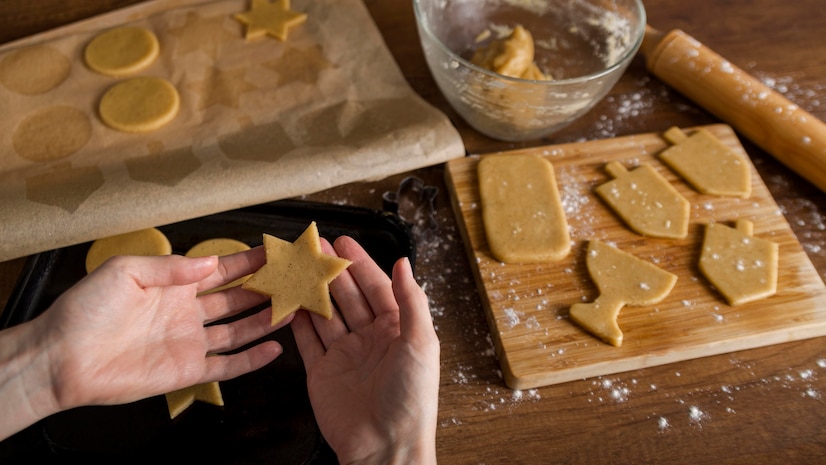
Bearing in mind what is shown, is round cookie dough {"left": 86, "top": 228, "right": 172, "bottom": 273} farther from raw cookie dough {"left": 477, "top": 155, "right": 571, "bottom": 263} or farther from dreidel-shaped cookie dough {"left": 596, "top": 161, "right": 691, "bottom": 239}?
dreidel-shaped cookie dough {"left": 596, "top": 161, "right": 691, "bottom": 239}

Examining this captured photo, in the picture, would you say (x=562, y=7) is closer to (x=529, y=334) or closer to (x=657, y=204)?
(x=657, y=204)

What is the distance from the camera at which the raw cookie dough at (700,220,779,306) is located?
133cm

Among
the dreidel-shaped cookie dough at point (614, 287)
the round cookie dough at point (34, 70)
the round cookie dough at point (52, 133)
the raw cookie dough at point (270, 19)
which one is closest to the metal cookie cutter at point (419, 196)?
the dreidel-shaped cookie dough at point (614, 287)

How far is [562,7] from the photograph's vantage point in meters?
1.82

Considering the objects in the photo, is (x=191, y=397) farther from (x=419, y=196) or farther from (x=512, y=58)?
(x=512, y=58)

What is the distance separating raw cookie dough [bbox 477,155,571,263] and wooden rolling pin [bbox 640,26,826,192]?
510 mm

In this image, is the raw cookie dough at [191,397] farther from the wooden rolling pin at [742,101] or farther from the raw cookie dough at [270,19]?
the wooden rolling pin at [742,101]

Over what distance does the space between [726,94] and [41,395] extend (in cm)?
164

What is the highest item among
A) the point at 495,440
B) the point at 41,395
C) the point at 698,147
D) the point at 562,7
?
the point at 562,7

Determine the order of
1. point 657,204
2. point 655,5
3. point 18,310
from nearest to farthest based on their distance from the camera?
point 18,310
point 657,204
point 655,5

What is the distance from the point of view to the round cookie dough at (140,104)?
61.9 inches

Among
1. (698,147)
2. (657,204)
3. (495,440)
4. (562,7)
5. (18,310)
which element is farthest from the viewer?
(562,7)

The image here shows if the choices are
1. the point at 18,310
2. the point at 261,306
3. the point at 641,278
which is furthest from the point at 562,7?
the point at 18,310

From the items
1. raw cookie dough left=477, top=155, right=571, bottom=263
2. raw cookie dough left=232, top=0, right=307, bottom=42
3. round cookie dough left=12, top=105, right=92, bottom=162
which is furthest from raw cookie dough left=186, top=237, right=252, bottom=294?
raw cookie dough left=232, top=0, right=307, bottom=42
